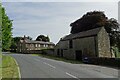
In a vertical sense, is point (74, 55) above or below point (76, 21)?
below

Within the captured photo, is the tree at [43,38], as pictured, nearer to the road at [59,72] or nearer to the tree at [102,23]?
the tree at [102,23]

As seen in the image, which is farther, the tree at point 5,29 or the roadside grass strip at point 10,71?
the tree at point 5,29

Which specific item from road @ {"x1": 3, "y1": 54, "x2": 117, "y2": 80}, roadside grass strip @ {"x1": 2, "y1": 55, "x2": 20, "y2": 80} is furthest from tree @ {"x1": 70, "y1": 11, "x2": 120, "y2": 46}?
roadside grass strip @ {"x1": 2, "y1": 55, "x2": 20, "y2": 80}

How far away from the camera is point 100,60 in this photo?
4238cm

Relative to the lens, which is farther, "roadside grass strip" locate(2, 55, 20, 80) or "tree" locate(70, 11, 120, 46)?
"tree" locate(70, 11, 120, 46)

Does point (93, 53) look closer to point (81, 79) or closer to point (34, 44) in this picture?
point (81, 79)

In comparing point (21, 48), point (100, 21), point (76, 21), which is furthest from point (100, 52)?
point (21, 48)

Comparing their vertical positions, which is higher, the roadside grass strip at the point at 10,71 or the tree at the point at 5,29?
the tree at the point at 5,29

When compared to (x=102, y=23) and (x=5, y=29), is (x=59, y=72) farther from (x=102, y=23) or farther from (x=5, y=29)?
(x=102, y=23)

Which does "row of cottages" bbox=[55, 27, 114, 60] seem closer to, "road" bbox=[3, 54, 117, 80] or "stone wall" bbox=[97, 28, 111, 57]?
"stone wall" bbox=[97, 28, 111, 57]

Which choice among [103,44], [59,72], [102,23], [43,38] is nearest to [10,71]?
[59,72]

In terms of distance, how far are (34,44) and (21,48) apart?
828cm

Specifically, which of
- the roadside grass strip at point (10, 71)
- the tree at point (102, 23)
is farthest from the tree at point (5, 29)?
the tree at point (102, 23)

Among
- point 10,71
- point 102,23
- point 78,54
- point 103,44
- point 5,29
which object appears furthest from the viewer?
point 102,23
